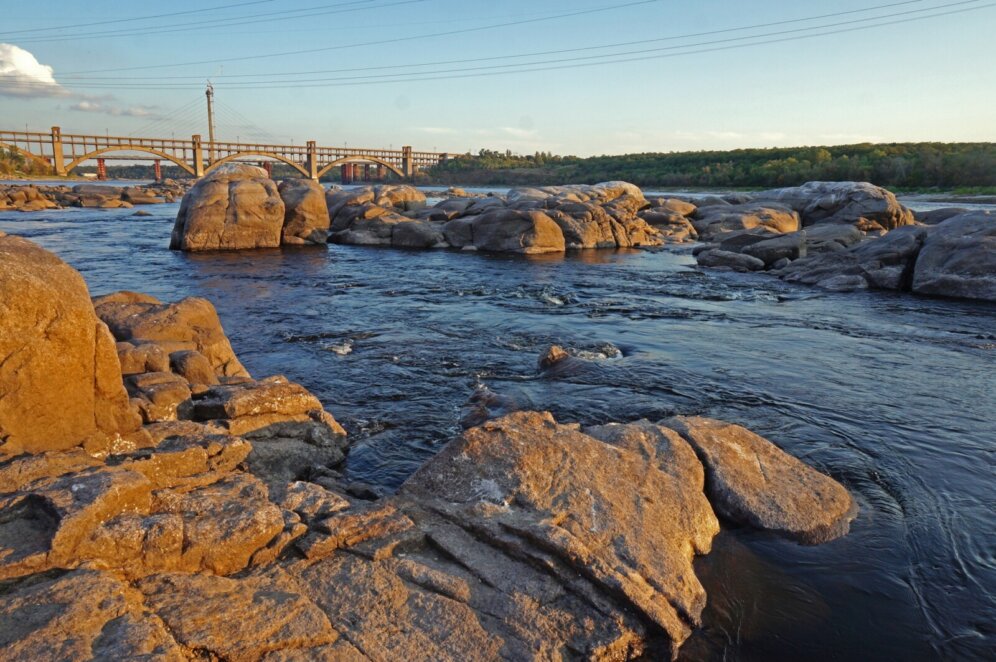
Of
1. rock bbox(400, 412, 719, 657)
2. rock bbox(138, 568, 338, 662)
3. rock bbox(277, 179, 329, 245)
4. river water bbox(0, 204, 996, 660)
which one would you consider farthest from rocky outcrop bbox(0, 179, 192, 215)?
rock bbox(138, 568, 338, 662)

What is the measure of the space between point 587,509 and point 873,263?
19136 millimetres

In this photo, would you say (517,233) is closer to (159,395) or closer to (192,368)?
(192,368)

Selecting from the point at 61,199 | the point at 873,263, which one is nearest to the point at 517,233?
the point at 873,263

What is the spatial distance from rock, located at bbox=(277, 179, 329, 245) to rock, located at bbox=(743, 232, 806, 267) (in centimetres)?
1850

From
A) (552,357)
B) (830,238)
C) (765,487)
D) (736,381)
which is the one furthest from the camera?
(830,238)

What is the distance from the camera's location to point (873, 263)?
20.2 metres

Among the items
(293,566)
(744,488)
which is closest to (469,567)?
(293,566)

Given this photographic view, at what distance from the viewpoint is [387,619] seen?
3.78 m

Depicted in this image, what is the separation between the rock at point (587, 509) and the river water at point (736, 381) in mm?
355

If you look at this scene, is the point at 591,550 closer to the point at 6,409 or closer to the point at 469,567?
the point at 469,567

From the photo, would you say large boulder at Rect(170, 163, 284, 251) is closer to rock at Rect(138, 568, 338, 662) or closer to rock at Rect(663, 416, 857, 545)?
rock at Rect(663, 416, 857, 545)

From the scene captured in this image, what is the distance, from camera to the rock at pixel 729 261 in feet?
78.7

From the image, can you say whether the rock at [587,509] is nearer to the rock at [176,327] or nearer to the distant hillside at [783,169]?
the rock at [176,327]

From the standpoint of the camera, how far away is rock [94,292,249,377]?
8703 mm
